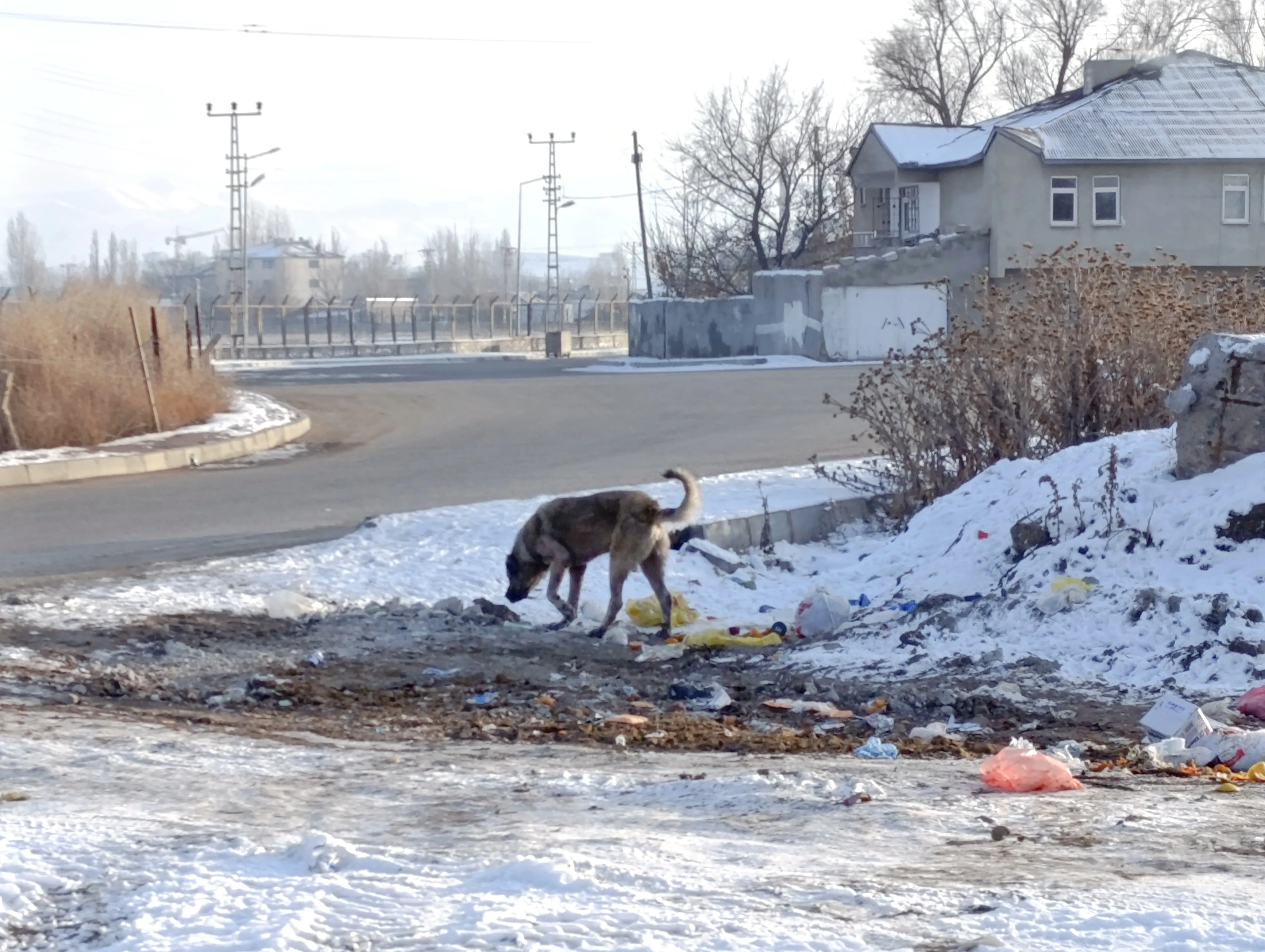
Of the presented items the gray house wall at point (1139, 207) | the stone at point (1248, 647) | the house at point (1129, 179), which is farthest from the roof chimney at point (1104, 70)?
the stone at point (1248, 647)

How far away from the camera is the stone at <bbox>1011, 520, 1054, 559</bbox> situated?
893 centimetres

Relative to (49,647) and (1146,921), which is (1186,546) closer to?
(1146,921)

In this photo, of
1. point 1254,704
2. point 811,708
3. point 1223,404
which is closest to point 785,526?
point 1223,404

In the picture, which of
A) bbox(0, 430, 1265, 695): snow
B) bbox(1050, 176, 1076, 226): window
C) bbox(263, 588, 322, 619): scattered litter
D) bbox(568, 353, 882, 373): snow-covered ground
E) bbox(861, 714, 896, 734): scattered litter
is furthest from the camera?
bbox(1050, 176, 1076, 226): window

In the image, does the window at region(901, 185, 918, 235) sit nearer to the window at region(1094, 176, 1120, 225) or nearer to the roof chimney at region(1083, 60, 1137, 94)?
the window at region(1094, 176, 1120, 225)

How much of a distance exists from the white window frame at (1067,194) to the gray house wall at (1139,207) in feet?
0.20

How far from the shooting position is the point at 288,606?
30.1 feet

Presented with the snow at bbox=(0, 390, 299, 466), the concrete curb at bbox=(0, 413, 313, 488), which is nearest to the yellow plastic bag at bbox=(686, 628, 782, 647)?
the concrete curb at bbox=(0, 413, 313, 488)

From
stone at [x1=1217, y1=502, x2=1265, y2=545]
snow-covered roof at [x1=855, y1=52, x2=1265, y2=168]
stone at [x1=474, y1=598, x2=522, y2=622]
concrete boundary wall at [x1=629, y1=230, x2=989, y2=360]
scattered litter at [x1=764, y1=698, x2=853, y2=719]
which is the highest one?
snow-covered roof at [x1=855, y1=52, x2=1265, y2=168]

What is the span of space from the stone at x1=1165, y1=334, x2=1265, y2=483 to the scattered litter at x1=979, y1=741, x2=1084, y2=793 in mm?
4037

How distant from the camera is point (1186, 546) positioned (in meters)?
8.23

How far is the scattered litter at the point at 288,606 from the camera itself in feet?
29.9

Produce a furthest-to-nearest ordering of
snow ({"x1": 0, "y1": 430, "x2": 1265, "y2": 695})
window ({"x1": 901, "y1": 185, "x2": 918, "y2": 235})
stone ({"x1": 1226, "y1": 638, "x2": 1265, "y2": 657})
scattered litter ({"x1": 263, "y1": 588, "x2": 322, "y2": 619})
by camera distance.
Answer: window ({"x1": 901, "y1": 185, "x2": 918, "y2": 235}), scattered litter ({"x1": 263, "y1": 588, "x2": 322, "y2": 619}), snow ({"x1": 0, "y1": 430, "x2": 1265, "y2": 695}), stone ({"x1": 1226, "y1": 638, "x2": 1265, "y2": 657})

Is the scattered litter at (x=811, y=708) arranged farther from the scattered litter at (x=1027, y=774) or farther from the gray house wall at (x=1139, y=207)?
the gray house wall at (x=1139, y=207)
